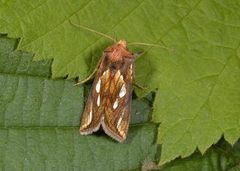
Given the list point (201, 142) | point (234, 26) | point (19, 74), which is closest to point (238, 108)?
point (201, 142)

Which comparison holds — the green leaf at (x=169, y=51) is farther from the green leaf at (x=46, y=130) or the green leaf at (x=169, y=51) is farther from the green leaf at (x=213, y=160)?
the green leaf at (x=213, y=160)

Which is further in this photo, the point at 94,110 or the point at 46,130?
the point at 94,110

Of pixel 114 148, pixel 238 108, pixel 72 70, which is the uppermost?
pixel 72 70

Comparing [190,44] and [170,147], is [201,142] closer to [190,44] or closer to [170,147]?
[170,147]

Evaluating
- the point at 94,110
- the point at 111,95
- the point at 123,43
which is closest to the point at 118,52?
the point at 123,43

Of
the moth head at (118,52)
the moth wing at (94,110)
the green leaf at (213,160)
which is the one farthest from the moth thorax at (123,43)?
the green leaf at (213,160)

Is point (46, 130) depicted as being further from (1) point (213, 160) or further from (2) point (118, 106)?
(1) point (213, 160)
